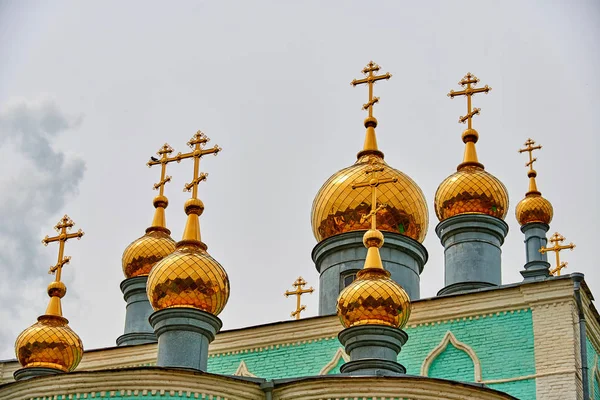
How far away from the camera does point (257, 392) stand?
44.7 feet

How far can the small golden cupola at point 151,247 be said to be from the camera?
63.6 ft

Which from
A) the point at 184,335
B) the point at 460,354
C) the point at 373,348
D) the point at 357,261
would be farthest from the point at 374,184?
the point at 184,335

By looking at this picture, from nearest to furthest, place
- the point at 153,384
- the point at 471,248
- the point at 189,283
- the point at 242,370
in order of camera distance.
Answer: the point at 153,384 → the point at 189,283 → the point at 242,370 → the point at 471,248

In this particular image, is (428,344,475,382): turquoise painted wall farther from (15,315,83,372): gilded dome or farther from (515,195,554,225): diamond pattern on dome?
(515,195,554,225): diamond pattern on dome

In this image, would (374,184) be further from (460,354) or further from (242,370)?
(242,370)

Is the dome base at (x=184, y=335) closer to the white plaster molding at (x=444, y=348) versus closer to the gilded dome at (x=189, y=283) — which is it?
the gilded dome at (x=189, y=283)

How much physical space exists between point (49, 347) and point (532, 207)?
24.7 feet

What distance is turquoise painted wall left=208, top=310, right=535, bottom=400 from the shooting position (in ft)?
50.1

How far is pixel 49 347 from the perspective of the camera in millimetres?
16375

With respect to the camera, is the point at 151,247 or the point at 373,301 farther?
the point at 151,247

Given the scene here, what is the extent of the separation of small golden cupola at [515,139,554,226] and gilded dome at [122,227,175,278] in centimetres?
506

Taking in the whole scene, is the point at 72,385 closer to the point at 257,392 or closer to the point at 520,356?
the point at 257,392

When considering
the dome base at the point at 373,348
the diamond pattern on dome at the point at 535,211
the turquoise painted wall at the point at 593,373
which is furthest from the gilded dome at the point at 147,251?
the turquoise painted wall at the point at 593,373

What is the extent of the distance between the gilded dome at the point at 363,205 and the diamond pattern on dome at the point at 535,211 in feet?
10.1
